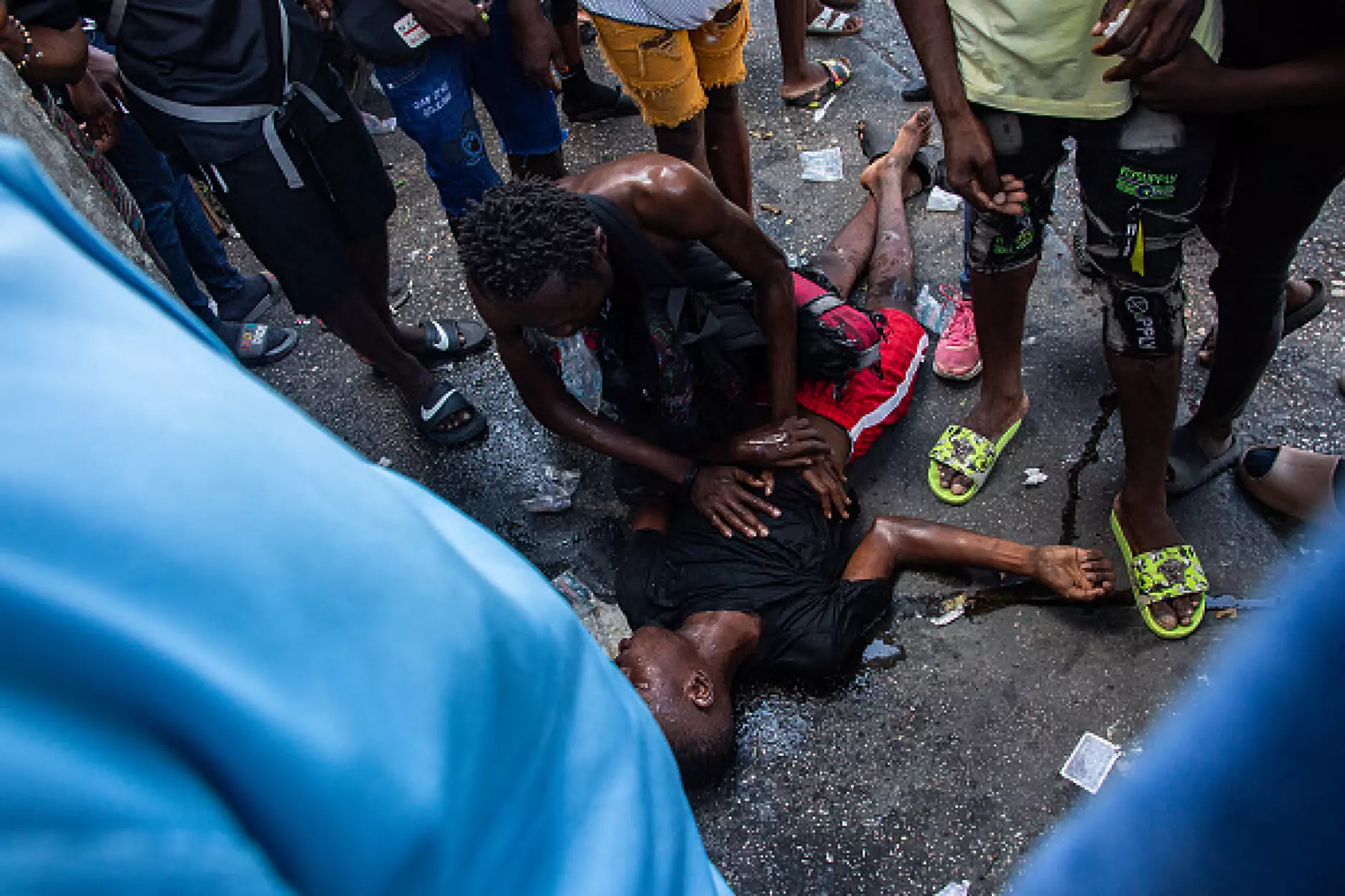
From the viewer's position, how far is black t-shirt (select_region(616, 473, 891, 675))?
2.12m

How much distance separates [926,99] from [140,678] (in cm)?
398

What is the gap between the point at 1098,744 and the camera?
6.39ft

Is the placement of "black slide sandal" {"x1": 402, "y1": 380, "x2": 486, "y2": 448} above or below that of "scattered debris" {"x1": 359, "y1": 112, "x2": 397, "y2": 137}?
below

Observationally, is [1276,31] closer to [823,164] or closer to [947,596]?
[947,596]

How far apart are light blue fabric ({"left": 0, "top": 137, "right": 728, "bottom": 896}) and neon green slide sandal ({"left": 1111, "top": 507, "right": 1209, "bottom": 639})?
1954 millimetres

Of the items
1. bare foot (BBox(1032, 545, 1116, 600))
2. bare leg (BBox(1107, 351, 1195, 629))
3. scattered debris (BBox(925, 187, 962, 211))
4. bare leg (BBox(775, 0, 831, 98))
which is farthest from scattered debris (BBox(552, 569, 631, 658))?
bare leg (BBox(775, 0, 831, 98))

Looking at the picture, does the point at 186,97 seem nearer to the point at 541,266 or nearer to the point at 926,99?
the point at 541,266

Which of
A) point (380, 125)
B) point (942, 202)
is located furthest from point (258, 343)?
point (942, 202)

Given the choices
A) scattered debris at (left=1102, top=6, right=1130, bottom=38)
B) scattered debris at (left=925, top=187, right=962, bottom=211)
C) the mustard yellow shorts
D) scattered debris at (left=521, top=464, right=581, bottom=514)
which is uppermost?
scattered debris at (left=1102, top=6, right=1130, bottom=38)

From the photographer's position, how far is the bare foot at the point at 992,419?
8.13ft

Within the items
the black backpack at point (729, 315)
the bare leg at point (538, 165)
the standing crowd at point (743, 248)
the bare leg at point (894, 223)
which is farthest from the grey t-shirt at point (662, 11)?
the bare leg at point (894, 223)

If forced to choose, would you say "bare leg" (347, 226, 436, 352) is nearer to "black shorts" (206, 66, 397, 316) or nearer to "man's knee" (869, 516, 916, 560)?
"black shorts" (206, 66, 397, 316)

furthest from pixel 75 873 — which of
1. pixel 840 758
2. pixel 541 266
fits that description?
pixel 840 758

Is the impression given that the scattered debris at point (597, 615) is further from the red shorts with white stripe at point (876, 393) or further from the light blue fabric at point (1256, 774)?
the light blue fabric at point (1256, 774)
